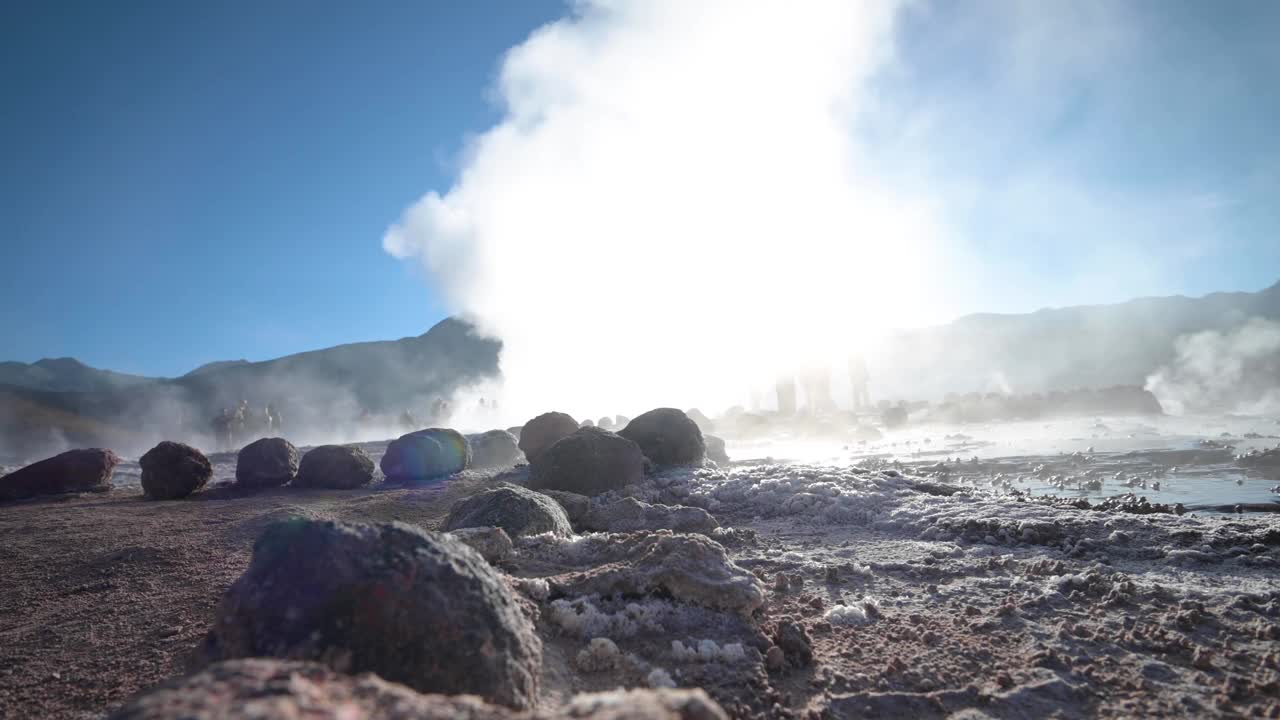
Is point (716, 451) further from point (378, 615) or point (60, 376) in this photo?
point (60, 376)

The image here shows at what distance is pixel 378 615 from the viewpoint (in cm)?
233

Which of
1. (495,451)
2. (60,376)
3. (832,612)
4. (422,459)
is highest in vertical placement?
(60,376)

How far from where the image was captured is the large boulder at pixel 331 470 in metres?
15.5

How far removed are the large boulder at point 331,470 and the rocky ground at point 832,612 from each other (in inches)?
287

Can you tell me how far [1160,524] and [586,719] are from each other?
7304 mm

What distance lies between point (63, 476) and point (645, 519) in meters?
15.5

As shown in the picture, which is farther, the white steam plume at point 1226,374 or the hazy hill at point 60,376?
the hazy hill at point 60,376

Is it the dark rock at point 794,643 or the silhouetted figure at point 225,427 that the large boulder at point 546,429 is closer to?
the dark rock at point 794,643

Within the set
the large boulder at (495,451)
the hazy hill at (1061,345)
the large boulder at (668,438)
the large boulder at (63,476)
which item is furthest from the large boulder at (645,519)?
the hazy hill at (1061,345)

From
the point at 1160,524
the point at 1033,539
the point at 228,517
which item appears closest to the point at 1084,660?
the point at 1033,539

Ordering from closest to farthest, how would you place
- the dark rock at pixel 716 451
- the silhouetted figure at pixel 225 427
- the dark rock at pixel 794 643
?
the dark rock at pixel 794 643
the dark rock at pixel 716 451
the silhouetted figure at pixel 225 427

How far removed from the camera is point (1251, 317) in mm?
85625

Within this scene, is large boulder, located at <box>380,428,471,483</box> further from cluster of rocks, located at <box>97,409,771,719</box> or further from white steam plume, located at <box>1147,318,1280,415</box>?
white steam plume, located at <box>1147,318,1280,415</box>

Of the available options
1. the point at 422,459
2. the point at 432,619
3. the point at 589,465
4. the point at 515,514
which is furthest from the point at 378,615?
the point at 422,459
